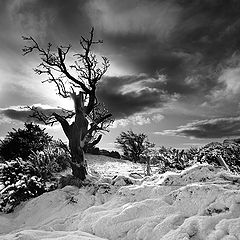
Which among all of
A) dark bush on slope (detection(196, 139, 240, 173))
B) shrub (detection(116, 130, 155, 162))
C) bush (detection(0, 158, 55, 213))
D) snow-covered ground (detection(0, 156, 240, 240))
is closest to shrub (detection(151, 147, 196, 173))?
dark bush on slope (detection(196, 139, 240, 173))

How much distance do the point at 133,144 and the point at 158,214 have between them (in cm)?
2988

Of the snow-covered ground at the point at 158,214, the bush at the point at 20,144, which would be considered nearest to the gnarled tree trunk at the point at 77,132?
the snow-covered ground at the point at 158,214

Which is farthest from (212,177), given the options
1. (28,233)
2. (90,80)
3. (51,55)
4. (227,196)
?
(51,55)

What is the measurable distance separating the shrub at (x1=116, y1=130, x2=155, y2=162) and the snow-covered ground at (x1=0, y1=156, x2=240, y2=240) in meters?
27.2

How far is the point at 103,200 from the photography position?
5742 millimetres

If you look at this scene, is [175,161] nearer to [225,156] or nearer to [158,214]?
[225,156]

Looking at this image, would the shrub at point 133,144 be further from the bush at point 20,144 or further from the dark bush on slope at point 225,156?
A: the dark bush on slope at point 225,156

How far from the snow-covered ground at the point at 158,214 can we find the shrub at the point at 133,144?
27.2 metres

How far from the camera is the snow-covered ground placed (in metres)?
3.05

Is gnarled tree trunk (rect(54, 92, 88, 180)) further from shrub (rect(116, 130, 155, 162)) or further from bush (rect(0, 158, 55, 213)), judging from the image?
shrub (rect(116, 130, 155, 162))

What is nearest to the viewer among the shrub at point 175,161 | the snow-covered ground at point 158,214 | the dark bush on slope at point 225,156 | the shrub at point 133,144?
the snow-covered ground at point 158,214

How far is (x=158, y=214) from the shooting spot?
147 inches

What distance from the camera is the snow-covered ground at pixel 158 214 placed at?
305 centimetres

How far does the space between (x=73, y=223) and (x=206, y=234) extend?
8.04 feet
